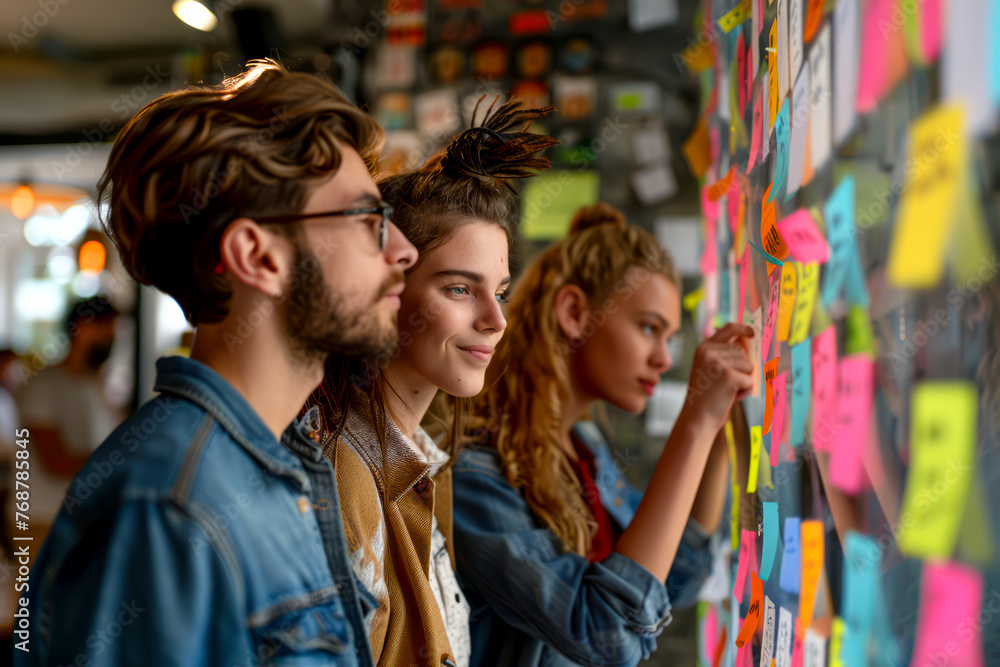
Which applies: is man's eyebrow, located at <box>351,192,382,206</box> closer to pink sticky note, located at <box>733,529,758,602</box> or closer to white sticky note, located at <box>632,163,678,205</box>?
pink sticky note, located at <box>733,529,758,602</box>

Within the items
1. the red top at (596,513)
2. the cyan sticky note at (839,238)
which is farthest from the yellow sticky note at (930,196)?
the red top at (596,513)

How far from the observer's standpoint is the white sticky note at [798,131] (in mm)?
875

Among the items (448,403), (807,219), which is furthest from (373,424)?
(807,219)

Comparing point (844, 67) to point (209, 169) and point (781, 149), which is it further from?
point (209, 169)

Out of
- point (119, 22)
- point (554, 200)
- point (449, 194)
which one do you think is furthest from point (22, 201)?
point (449, 194)

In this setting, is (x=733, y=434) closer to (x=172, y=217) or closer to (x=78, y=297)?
(x=172, y=217)

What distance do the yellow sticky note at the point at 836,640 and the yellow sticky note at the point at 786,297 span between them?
0.35 meters

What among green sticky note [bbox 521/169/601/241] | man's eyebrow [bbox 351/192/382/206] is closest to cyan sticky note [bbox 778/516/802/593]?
man's eyebrow [bbox 351/192/382/206]

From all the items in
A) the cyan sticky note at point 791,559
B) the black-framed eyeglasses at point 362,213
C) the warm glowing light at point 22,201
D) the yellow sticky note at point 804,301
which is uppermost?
the warm glowing light at point 22,201

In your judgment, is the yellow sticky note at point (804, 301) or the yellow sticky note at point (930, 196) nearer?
the yellow sticky note at point (930, 196)

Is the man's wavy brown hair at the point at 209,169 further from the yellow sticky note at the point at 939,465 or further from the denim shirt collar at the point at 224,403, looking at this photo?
the yellow sticky note at the point at 939,465

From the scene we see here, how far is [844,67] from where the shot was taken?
29.6 inches

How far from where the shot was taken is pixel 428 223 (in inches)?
40.8

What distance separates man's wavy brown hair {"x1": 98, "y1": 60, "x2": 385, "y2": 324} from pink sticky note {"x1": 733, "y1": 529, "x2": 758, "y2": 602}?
0.85m
